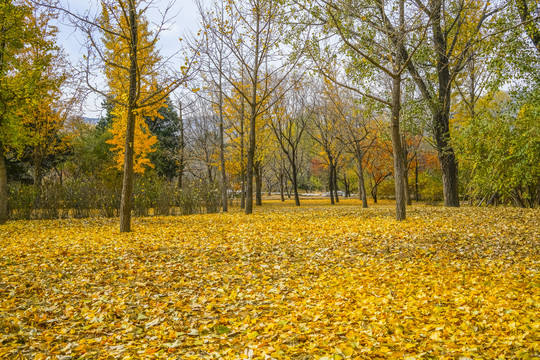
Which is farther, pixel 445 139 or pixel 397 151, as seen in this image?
pixel 445 139

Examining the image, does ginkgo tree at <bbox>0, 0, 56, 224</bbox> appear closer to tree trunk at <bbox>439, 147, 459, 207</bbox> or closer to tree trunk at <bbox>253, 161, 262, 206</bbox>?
tree trunk at <bbox>253, 161, 262, 206</bbox>

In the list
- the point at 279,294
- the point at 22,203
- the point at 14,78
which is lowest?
the point at 279,294

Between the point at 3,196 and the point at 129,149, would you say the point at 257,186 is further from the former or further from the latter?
the point at 129,149

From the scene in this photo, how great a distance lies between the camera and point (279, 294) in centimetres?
482

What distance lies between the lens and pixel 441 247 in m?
6.58

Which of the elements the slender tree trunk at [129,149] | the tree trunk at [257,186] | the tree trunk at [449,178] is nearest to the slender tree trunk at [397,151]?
the tree trunk at [449,178]

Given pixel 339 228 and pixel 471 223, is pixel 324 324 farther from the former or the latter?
pixel 471 223

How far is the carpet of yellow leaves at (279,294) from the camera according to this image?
3257mm

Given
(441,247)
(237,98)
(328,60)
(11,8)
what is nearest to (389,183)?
(237,98)

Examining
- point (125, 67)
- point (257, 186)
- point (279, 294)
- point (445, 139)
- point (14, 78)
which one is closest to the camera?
point (279, 294)

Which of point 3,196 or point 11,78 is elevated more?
point 11,78

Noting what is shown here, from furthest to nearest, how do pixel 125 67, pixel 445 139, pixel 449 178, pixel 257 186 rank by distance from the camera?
pixel 257 186
pixel 449 178
pixel 445 139
pixel 125 67

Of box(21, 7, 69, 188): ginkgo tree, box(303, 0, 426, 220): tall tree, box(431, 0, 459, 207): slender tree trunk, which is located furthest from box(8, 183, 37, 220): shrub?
box(431, 0, 459, 207): slender tree trunk

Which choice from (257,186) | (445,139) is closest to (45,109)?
(257,186)
